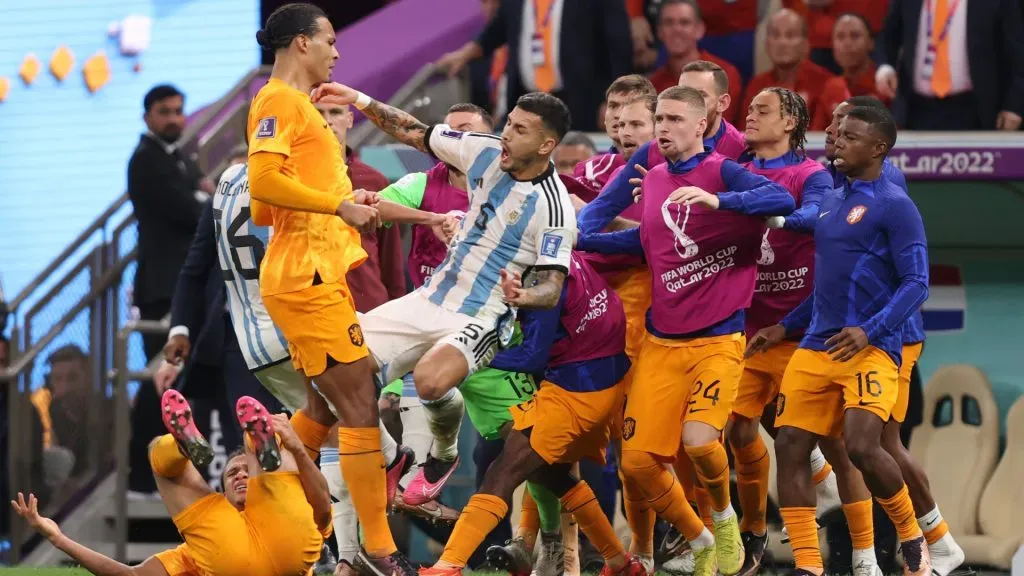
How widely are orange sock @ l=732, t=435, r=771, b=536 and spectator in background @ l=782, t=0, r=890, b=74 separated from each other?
384 centimetres

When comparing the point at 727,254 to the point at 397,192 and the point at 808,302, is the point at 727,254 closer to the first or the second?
the point at 808,302

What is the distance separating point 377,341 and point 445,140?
0.91m

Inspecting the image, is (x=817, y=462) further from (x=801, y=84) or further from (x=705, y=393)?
(x=801, y=84)

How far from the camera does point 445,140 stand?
26.8 ft

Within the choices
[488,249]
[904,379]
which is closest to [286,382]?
[488,249]

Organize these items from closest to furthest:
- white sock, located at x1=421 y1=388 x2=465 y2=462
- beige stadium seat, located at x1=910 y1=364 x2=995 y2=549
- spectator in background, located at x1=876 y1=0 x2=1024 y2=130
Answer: white sock, located at x1=421 y1=388 x2=465 y2=462
spectator in background, located at x1=876 y1=0 x2=1024 y2=130
beige stadium seat, located at x1=910 y1=364 x2=995 y2=549

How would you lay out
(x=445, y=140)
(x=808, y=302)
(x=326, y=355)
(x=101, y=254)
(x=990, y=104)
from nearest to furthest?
(x=326, y=355)
(x=445, y=140)
(x=808, y=302)
(x=990, y=104)
(x=101, y=254)

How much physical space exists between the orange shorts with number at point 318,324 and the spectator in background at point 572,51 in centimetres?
437

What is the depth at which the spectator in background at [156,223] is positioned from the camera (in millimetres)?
12000

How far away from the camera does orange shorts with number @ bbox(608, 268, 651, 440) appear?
29.4 ft

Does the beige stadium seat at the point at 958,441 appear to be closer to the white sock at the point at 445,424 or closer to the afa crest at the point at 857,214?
the afa crest at the point at 857,214

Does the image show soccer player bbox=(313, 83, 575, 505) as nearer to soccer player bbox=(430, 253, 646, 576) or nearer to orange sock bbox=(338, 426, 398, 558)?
orange sock bbox=(338, 426, 398, 558)

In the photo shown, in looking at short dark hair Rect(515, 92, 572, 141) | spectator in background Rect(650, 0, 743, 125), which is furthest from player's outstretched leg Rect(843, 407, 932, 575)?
spectator in background Rect(650, 0, 743, 125)

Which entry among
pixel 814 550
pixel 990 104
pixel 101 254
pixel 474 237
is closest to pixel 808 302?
pixel 814 550
